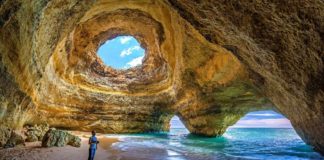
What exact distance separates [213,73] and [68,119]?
492 inches

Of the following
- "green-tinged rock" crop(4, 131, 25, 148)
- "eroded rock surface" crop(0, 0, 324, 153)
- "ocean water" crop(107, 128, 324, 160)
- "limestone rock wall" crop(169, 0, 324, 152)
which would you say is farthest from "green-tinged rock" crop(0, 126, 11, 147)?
"limestone rock wall" crop(169, 0, 324, 152)

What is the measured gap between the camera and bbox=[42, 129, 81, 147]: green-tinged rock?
369 inches

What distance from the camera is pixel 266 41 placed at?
5.82 metres

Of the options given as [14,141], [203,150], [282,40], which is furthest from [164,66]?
[282,40]

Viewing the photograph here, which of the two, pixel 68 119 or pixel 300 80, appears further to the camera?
pixel 68 119

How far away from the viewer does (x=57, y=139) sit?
9.58 meters

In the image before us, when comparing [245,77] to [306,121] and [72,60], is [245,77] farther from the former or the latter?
[72,60]

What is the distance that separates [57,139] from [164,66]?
40.7 feet

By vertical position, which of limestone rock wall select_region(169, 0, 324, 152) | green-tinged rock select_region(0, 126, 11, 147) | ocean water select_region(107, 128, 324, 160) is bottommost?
ocean water select_region(107, 128, 324, 160)

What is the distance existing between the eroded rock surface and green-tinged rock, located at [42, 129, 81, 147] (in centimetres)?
143

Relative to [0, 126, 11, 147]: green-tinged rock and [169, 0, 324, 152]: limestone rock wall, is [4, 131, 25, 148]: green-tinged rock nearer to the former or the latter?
[0, 126, 11, 147]: green-tinged rock

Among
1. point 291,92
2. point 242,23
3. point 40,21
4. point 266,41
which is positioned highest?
point 40,21

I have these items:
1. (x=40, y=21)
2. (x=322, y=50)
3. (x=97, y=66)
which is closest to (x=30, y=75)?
(x=40, y=21)

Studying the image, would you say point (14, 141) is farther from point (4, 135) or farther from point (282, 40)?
point (282, 40)
